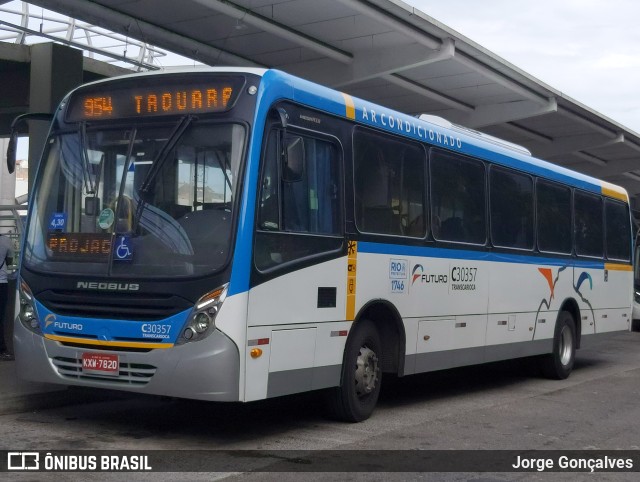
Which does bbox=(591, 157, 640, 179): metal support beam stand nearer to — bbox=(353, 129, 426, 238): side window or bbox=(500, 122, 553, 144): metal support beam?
bbox=(500, 122, 553, 144): metal support beam

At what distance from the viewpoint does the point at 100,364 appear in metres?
8.27

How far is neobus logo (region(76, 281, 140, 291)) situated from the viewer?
324 inches

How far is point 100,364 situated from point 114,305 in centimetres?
50

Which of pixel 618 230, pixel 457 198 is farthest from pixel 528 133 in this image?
pixel 457 198

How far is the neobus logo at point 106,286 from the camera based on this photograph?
8219mm

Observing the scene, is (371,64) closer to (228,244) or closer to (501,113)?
(501,113)

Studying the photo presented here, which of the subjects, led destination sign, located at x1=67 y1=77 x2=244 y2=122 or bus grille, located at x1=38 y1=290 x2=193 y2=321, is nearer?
bus grille, located at x1=38 y1=290 x2=193 y2=321

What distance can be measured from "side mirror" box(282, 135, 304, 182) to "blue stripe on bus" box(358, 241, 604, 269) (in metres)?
1.37

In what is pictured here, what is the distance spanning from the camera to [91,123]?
895cm

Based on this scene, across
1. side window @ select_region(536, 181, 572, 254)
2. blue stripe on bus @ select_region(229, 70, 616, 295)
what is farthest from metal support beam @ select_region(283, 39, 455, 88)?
blue stripe on bus @ select_region(229, 70, 616, 295)

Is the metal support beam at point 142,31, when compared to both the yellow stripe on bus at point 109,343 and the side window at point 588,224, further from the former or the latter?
the yellow stripe on bus at point 109,343

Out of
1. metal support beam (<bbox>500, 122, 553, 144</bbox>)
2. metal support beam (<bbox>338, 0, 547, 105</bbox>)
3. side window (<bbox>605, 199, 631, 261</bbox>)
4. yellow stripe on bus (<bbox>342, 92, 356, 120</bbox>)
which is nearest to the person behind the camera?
yellow stripe on bus (<bbox>342, 92, 356, 120</bbox>)

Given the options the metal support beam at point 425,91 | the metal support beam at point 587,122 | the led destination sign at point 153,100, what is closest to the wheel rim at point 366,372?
the led destination sign at point 153,100

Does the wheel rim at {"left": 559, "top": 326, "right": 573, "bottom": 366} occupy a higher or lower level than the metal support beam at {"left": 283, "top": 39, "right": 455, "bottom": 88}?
lower
